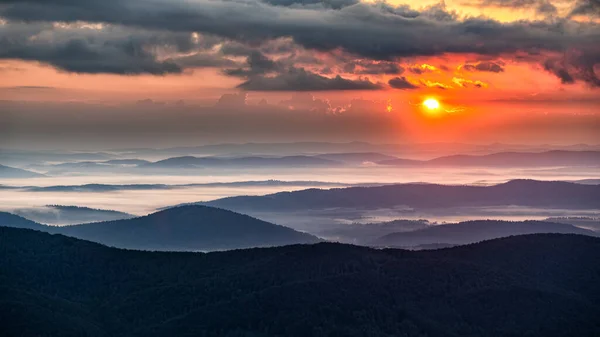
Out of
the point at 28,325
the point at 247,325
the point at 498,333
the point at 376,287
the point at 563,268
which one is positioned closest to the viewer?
the point at 28,325

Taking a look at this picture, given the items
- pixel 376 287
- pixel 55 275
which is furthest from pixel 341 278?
pixel 55 275

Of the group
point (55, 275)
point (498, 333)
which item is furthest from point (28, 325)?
point (498, 333)

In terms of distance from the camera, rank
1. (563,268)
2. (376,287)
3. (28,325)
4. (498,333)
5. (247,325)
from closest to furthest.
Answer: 1. (28,325)
2. (247,325)
3. (498,333)
4. (376,287)
5. (563,268)

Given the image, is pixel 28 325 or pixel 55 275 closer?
pixel 28 325

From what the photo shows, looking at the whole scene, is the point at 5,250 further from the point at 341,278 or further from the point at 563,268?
the point at 563,268

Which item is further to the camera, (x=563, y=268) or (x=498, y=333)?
(x=563, y=268)

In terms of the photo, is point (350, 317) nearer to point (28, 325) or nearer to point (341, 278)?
A: point (341, 278)
